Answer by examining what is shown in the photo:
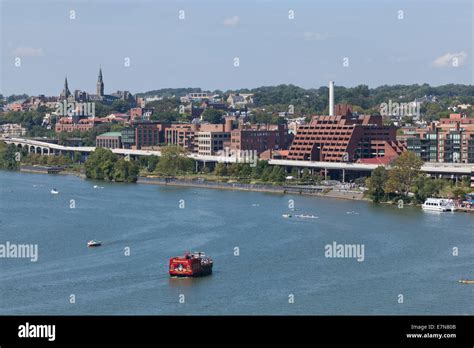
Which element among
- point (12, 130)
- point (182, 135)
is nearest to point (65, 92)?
point (12, 130)

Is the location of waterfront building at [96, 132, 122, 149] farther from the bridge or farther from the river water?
the river water

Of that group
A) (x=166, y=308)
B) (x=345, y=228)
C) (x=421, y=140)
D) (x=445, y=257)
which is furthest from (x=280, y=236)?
(x=421, y=140)

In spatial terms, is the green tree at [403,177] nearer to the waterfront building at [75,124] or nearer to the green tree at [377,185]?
the green tree at [377,185]

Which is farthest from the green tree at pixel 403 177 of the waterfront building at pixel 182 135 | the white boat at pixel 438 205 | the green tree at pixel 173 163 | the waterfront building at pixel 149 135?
the waterfront building at pixel 149 135

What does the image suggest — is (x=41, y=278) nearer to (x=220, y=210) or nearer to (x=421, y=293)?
(x=421, y=293)

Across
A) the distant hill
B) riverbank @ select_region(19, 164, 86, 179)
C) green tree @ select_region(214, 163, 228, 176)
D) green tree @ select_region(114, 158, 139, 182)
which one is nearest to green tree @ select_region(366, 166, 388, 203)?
green tree @ select_region(214, 163, 228, 176)

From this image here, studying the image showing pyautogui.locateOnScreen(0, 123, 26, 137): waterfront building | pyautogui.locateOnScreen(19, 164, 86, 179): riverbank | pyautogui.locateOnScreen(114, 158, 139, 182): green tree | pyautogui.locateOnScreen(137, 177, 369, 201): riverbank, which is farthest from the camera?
pyautogui.locateOnScreen(0, 123, 26, 137): waterfront building
